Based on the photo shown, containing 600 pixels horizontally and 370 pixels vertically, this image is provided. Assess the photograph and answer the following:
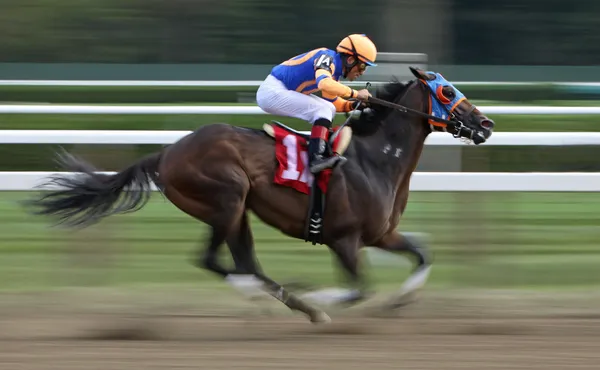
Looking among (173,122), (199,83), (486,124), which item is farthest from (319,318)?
(199,83)

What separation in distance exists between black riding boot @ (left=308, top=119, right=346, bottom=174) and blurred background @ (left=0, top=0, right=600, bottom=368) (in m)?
0.94

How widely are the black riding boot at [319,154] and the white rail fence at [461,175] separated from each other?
109cm

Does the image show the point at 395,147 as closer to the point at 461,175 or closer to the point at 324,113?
the point at 324,113

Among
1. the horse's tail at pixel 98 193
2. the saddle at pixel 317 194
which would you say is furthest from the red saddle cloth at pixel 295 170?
the horse's tail at pixel 98 193

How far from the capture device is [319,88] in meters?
5.51

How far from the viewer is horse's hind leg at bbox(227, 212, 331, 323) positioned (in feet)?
17.8

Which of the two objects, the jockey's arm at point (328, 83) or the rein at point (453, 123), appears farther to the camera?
the rein at point (453, 123)

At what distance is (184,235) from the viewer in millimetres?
7770

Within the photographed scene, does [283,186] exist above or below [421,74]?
below

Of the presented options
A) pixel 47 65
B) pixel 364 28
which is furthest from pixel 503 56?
pixel 47 65

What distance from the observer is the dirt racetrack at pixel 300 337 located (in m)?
4.60

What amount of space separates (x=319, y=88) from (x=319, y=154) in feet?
1.11

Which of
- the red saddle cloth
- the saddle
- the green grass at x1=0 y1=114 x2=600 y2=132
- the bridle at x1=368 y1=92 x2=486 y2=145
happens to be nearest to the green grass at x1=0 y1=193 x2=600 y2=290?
the bridle at x1=368 y1=92 x2=486 y2=145

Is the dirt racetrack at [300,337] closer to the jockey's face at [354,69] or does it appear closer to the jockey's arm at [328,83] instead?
the jockey's arm at [328,83]
